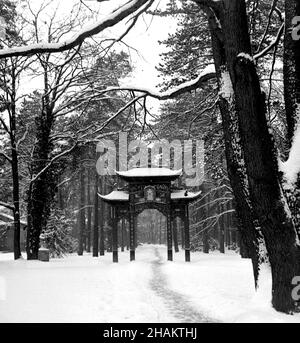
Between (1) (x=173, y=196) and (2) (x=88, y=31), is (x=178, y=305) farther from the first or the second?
(1) (x=173, y=196)

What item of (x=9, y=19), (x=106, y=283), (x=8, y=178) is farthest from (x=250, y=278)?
(x=8, y=178)

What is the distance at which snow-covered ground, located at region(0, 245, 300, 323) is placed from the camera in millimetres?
6402

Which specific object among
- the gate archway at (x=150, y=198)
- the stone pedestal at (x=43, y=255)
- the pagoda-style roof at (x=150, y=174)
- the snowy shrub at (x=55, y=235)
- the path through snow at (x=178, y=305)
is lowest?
the path through snow at (x=178, y=305)

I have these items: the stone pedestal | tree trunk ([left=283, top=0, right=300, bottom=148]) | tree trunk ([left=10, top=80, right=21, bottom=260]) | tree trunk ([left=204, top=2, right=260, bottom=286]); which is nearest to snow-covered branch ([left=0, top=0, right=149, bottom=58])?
tree trunk ([left=204, top=2, right=260, bottom=286])

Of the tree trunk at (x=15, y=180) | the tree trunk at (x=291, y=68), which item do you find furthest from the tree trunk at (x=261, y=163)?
the tree trunk at (x=15, y=180)

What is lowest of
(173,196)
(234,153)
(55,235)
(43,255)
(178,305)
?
(178,305)

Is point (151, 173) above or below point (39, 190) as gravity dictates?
above

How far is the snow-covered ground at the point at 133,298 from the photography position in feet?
21.0

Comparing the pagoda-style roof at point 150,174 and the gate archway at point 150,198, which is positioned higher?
the pagoda-style roof at point 150,174

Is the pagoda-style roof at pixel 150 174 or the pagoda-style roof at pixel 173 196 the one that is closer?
the pagoda-style roof at pixel 150 174

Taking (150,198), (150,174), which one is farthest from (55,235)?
(150,174)

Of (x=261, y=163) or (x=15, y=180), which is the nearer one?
(x=261, y=163)

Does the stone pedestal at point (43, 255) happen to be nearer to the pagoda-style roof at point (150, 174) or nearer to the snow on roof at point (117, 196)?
the snow on roof at point (117, 196)

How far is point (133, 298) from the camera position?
9094mm
